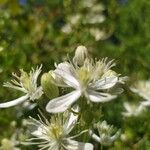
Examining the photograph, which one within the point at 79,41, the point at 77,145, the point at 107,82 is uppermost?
the point at 79,41

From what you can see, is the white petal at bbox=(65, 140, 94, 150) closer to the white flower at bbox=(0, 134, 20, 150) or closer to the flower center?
the flower center

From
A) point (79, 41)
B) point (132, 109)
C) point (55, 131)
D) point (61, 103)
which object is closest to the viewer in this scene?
point (61, 103)

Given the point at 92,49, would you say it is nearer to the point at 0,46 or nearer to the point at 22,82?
the point at 0,46

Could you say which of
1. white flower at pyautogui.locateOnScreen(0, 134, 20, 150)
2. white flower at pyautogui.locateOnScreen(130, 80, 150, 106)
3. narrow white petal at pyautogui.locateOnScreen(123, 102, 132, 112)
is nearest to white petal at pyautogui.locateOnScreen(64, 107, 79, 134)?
white flower at pyautogui.locateOnScreen(0, 134, 20, 150)

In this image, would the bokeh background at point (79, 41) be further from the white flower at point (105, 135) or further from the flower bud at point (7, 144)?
the white flower at point (105, 135)

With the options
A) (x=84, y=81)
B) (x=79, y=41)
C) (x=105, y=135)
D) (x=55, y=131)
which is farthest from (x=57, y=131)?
(x=79, y=41)

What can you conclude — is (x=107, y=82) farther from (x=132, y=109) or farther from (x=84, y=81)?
(x=132, y=109)

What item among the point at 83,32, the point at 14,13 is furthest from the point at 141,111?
the point at 14,13
